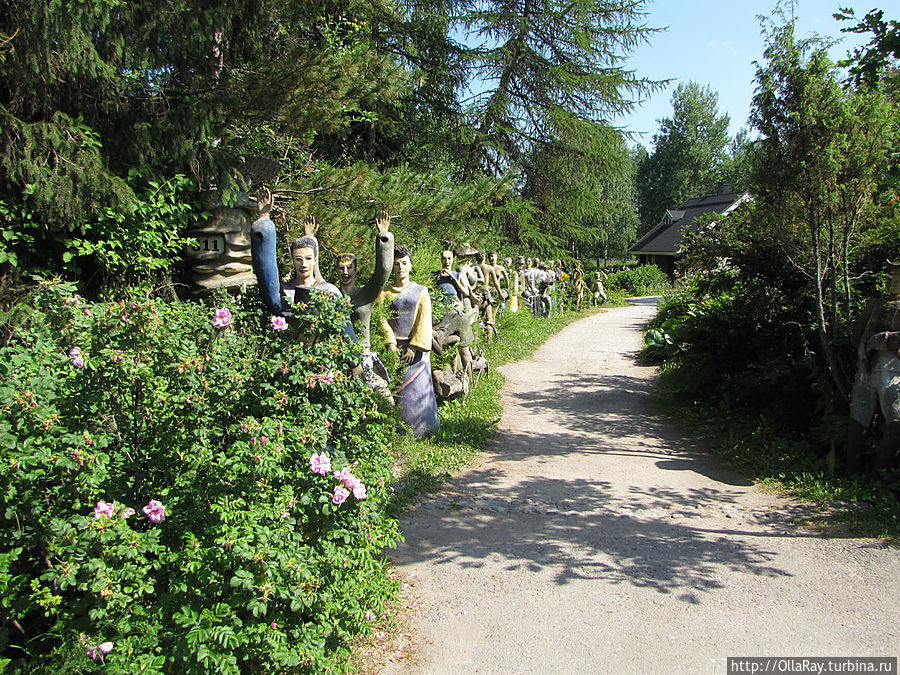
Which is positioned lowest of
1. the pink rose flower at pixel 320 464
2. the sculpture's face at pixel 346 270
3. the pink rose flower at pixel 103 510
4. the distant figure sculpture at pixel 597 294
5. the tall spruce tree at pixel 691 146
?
the pink rose flower at pixel 103 510

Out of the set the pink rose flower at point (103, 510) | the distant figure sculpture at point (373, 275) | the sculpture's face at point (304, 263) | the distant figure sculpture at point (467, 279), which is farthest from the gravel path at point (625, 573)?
the distant figure sculpture at point (467, 279)

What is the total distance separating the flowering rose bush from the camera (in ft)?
7.38

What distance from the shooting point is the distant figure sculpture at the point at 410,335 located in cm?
626

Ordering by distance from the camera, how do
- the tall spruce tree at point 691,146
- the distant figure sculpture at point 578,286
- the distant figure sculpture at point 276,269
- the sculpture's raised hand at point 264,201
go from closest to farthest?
the distant figure sculpture at point 276,269, the sculpture's raised hand at point 264,201, the distant figure sculpture at point 578,286, the tall spruce tree at point 691,146

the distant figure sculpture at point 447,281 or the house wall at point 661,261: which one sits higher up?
the house wall at point 661,261

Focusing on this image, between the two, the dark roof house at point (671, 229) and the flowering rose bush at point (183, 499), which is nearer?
the flowering rose bush at point (183, 499)

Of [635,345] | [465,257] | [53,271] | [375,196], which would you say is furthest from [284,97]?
[635,345]

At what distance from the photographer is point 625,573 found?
12.8ft

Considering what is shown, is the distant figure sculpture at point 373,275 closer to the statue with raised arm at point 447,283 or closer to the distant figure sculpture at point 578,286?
the statue with raised arm at point 447,283

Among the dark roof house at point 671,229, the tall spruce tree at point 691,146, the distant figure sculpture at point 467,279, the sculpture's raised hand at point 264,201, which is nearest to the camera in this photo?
the sculpture's raised hand at point 264,201

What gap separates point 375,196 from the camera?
8039 mm

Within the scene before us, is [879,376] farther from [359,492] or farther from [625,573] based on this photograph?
[359,492]

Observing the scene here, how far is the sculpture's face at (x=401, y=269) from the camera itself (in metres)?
6.27

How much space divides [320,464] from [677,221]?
48878mm
